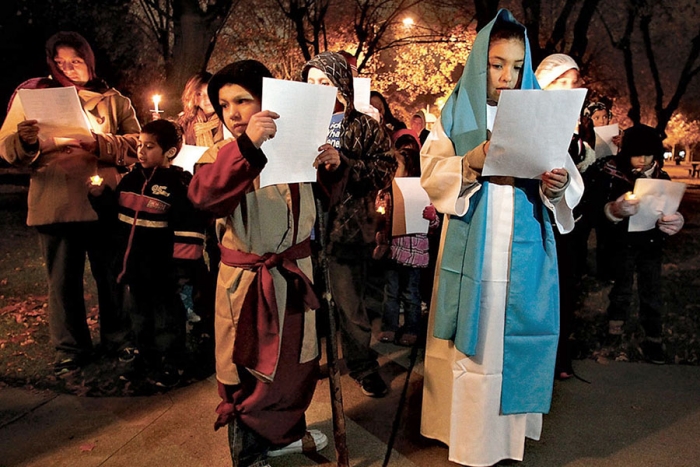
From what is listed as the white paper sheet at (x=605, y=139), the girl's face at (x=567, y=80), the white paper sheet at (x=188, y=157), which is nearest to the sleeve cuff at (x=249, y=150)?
the white paper sheet at (x=188, y=157)

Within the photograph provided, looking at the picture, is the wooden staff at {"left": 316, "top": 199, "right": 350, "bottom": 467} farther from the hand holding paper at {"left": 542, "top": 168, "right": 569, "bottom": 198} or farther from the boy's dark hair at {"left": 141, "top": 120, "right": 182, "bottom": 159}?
the boy's dark hair at {"left": 141, "top": 120, "right": 182, "bottom": 159}

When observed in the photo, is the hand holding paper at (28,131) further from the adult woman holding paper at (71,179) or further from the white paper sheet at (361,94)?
the white paper sheet at (361,94)

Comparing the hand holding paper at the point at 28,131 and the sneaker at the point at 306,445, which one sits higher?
the hand holding paper at the point at 28,131

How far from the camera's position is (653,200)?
4.54m

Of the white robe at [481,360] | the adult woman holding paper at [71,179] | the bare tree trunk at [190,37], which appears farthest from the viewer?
the bare tree trunk at [190,37]

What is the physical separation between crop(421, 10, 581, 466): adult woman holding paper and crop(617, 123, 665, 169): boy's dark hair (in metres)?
2.01

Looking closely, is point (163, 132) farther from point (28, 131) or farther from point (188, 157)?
point (28, 131)

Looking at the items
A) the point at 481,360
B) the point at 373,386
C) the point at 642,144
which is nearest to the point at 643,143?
the point at 642,144

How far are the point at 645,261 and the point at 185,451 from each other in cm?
386

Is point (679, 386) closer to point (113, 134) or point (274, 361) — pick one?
point (274, 361)

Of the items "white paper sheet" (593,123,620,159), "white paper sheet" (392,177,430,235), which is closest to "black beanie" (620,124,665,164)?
"white paper sheet" (593,123,620,159)

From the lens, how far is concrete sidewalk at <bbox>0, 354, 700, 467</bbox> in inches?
131

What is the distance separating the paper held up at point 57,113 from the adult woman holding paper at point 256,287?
1813mm

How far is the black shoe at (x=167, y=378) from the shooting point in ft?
13.9
